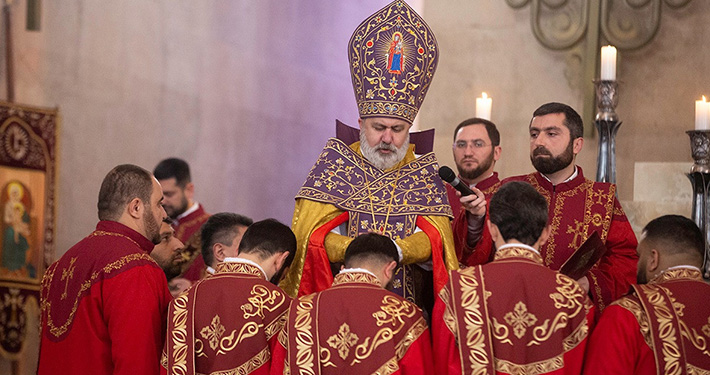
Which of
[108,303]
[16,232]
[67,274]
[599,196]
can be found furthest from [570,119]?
[16,232]

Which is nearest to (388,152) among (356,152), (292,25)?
(356,152)

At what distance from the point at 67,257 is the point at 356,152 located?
63.8 inches

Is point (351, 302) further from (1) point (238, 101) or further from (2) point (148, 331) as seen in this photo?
(1) point (238, 101)

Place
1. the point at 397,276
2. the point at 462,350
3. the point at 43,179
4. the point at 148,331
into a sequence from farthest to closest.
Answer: the point at 43,179
the point at 397,276
the point at 148,331
the point at 462,350

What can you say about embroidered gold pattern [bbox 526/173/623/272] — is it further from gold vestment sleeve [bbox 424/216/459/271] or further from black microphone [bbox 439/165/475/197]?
black microphone [bbox 439/165/475/197]

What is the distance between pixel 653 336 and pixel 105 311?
2367 millimetres

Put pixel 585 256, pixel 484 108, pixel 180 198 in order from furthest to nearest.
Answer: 1. pixel 180 198
2. pixel 484 108
3. pixel 585 256

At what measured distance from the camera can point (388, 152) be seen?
4.73 m

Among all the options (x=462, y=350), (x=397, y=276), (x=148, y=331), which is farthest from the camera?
(x=397, y=276)

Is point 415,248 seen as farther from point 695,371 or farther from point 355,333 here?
point 695,371

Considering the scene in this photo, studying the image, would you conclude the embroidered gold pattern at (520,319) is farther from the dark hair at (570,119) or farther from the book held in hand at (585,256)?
the dark hair at (570,119)

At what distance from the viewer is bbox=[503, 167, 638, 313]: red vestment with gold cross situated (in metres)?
4.74

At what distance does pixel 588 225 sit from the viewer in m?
4.80

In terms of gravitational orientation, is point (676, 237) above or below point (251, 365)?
above
